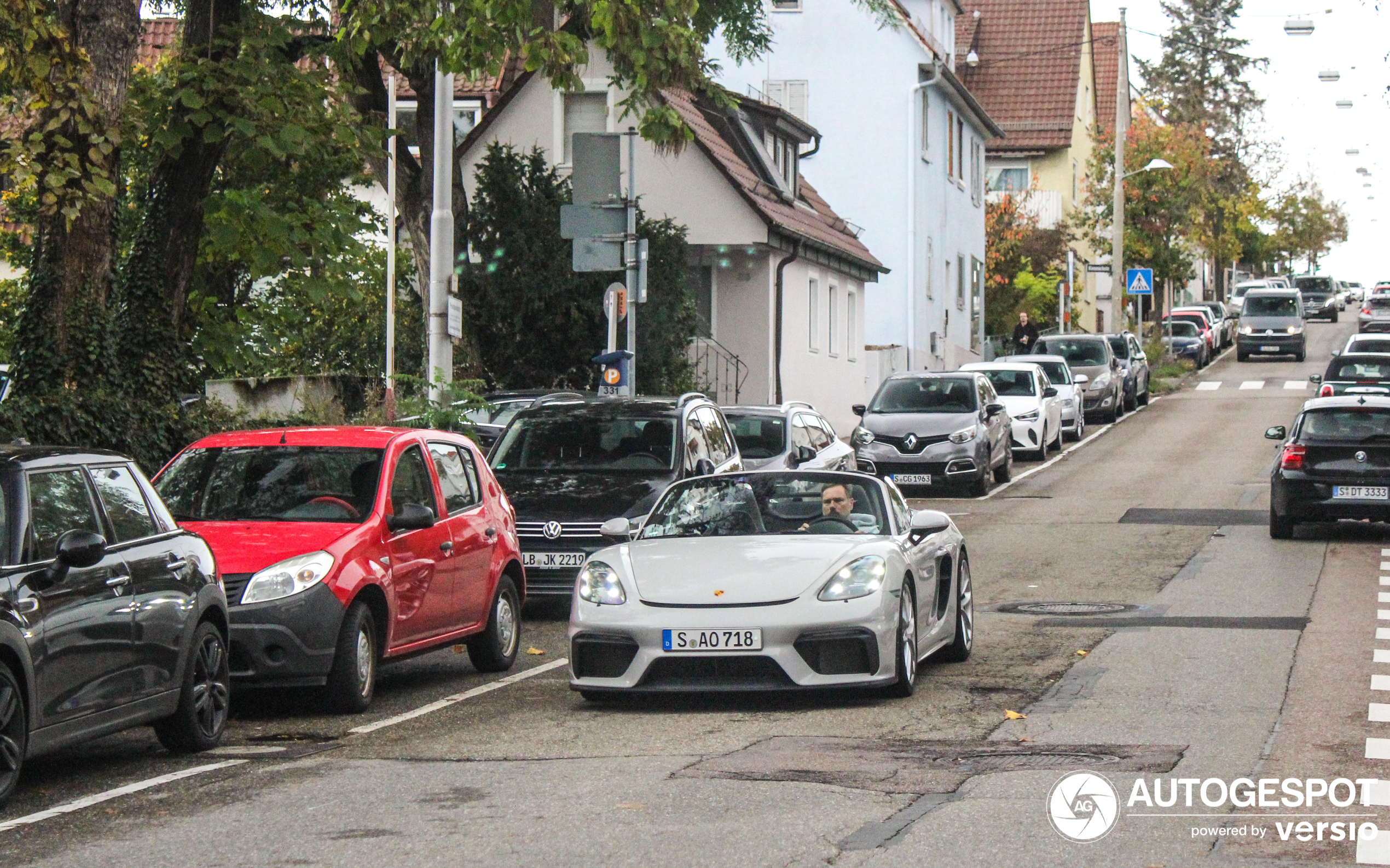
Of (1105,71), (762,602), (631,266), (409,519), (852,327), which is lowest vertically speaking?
(762,602)

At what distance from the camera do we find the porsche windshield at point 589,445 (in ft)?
54.3

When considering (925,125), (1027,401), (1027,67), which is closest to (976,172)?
(925,125)

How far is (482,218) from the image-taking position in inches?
1209

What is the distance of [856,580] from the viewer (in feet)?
35.7

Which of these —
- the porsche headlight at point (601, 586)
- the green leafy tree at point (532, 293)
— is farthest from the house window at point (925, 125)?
the porsche headlight at point (601, 586)

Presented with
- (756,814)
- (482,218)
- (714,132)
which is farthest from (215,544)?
(714,132)

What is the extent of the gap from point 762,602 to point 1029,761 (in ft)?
7.06

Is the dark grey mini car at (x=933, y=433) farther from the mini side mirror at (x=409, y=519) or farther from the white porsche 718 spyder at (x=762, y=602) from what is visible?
the mini side mirror at (x=409, y=519)

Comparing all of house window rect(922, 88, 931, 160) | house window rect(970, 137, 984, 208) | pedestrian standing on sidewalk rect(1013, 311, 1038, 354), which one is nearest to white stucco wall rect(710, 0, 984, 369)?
house window rect(922, 88, 931, 160)

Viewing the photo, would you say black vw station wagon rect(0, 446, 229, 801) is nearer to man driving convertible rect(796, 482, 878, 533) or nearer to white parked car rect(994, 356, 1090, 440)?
man driving convertible rect(796, 482, 878, 533)

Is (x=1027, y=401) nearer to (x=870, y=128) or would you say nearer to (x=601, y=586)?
(x=870, y=128)

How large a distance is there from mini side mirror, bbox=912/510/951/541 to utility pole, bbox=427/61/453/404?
9.10 metres

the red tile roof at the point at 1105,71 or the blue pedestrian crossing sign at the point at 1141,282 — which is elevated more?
the red tile roof at the point at 1105,71

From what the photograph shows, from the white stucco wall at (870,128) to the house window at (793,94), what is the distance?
82 mm
